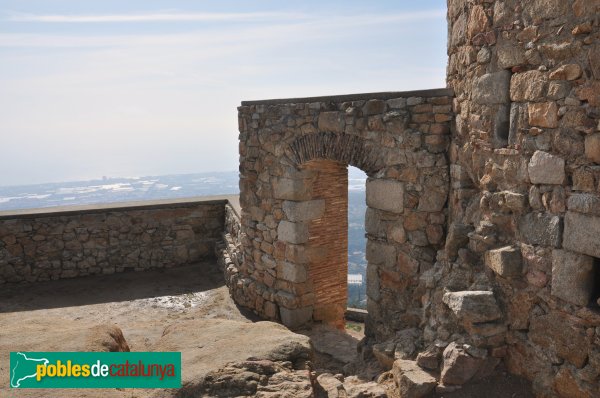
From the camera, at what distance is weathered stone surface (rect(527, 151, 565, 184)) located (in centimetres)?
354

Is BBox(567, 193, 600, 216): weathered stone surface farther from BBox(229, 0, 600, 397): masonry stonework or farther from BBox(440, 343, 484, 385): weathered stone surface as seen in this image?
BBox(440, 343, 484, 385): weathered stone surface

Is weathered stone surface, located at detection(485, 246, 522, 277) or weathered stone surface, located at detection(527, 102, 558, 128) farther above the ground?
weathered stone surface, located at detection(527, 102, 558, 128)

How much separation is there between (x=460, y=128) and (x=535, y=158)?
1155mm

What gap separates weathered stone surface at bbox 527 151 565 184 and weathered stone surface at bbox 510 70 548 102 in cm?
43

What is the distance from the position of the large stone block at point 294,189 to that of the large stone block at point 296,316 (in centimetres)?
166

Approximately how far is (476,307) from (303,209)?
3.32m

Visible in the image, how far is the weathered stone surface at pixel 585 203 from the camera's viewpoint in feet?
10.7

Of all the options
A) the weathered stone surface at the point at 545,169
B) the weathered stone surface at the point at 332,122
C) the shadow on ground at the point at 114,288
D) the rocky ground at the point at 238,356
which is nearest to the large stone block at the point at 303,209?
the weathered stone surface at the point at 332,122

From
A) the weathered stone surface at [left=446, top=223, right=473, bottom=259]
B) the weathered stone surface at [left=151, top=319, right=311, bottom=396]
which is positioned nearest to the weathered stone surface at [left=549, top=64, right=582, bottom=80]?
the weathered stone surface at [left=446, top=223, right=473, bottom=259]

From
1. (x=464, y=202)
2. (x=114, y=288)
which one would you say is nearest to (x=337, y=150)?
(x=464, y=202)

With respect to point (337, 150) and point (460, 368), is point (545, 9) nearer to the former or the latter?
point (460, 368)

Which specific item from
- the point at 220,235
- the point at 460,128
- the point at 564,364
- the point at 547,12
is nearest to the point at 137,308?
the point at 220,235

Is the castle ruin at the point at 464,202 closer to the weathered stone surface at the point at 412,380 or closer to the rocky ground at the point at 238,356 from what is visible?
the weathered stone surface at the point at 412,380

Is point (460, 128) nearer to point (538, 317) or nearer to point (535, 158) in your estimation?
point (535, 158)
